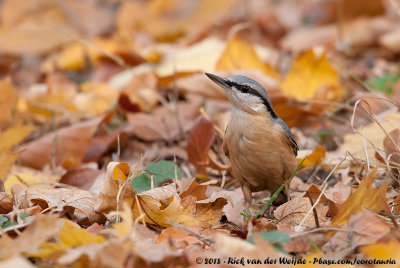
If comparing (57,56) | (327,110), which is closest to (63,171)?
(327,110)

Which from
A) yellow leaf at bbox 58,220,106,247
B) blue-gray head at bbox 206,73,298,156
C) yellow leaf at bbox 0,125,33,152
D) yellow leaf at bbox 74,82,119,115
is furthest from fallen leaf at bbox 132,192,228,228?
yellow leaf at bbox 74,82,119,115

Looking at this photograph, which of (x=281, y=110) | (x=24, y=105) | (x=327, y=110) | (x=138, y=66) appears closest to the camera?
(x=281, y=110)

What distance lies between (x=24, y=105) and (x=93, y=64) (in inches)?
76.4

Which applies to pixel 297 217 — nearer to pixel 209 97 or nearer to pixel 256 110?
pixel 256 110

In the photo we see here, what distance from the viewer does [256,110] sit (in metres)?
3.69

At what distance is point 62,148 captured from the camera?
15.3 feet

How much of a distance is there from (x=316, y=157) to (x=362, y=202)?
49.5 inches

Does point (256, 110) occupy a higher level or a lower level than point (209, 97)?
higher

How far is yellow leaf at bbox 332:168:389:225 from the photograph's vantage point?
2695mm

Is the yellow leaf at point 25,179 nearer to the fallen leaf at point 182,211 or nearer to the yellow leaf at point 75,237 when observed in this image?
the fallen leaf at point 182,211

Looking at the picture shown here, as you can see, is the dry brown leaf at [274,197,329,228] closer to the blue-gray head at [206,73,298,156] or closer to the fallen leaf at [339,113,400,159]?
the blue-gray head at [206,73,298,156]

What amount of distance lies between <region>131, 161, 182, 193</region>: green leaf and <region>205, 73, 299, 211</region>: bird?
42cm

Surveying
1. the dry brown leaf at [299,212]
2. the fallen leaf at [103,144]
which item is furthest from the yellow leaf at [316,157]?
the fallen leaf at [103,144]

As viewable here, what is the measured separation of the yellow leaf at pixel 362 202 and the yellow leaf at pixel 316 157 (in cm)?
106
